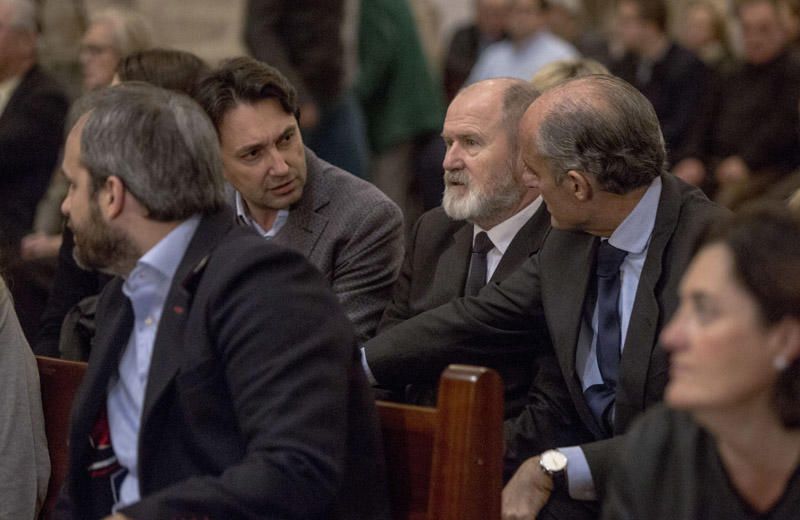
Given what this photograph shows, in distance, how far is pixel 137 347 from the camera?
258cm

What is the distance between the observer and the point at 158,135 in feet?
8.14

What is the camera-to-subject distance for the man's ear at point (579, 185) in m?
2.97

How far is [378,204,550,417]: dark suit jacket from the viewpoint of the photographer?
323cm

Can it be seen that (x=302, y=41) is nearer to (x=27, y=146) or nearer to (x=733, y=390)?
(x=27, y=146)

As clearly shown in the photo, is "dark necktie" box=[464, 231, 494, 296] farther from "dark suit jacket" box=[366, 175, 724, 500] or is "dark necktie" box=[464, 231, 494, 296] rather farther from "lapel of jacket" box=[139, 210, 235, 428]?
"lapel of jacket" box=[139, 210, 235, 428]

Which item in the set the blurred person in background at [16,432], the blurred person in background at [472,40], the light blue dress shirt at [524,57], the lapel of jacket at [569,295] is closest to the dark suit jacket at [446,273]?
the lapel of jacket at [569,295]

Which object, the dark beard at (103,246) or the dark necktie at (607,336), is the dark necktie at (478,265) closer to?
the dark necktie at (607,336)

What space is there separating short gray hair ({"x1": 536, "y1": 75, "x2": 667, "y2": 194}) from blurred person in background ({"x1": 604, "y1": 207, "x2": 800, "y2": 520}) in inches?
34.7

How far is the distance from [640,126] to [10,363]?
55.7 inches

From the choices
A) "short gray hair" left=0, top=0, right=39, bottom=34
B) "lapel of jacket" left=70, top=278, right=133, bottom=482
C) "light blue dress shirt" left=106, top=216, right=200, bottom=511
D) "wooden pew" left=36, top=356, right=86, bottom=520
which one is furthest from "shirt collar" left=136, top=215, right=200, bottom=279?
"short gray hair" left=0, top=0, right=39, bottom=34

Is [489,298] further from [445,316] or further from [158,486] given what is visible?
[158,486]

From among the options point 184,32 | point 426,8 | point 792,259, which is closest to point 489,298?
point 792,259

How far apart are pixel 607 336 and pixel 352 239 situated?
84cm

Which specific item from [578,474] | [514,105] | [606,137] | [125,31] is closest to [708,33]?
[125,31]
